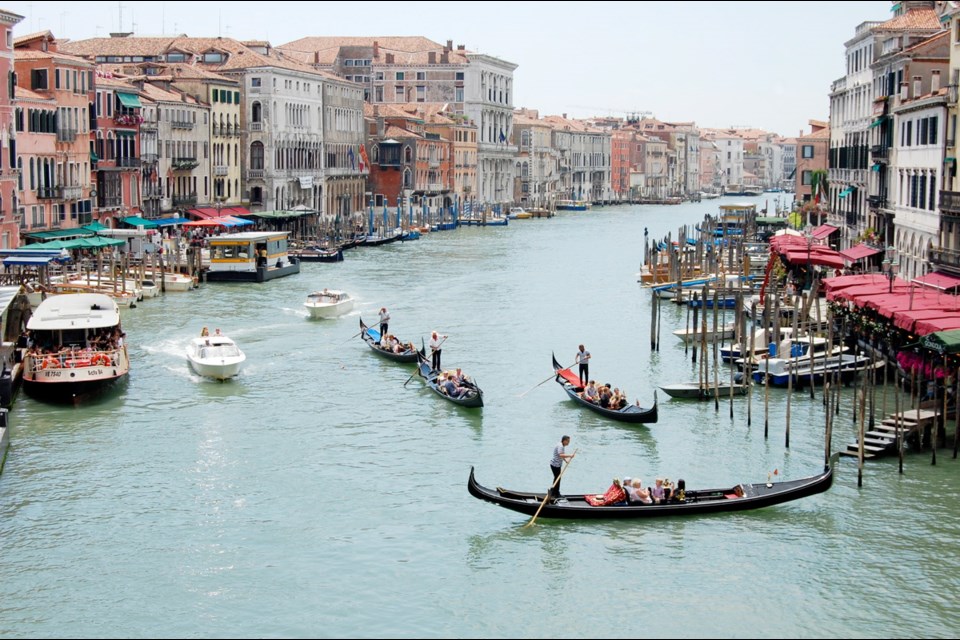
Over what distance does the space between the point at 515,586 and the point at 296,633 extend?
225 cm

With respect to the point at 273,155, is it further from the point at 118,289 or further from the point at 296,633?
the point at 296,633

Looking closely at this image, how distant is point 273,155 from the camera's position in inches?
2082

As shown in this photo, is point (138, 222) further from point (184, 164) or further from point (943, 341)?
point (943, 341)

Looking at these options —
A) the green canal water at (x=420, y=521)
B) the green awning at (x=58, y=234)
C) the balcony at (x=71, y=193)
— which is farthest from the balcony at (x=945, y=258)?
the balcony at (x=71, y=193)

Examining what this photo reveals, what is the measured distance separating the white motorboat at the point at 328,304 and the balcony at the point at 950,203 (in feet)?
41.6

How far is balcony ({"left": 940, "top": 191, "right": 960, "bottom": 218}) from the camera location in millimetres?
23562

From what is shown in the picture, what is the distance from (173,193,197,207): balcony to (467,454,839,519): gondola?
32.8 metres

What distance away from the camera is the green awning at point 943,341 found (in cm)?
1694

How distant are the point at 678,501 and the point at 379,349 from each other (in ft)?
35.4

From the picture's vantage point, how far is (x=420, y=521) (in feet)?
48.0

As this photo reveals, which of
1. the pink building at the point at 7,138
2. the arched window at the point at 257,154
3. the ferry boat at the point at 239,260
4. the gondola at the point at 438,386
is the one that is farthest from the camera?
the arched window at the point at 257,154

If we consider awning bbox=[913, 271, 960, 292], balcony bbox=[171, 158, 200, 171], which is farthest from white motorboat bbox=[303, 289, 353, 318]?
balcony bbox=[171, 158, 200, 171]

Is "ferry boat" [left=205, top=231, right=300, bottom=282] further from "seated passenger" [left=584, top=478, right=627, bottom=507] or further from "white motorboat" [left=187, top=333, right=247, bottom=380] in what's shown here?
"seated passenger" [left=584, top=478, right=627, bottom=507]

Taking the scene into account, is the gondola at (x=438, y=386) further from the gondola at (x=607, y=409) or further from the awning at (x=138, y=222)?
the awning at (x=138, y=222)
